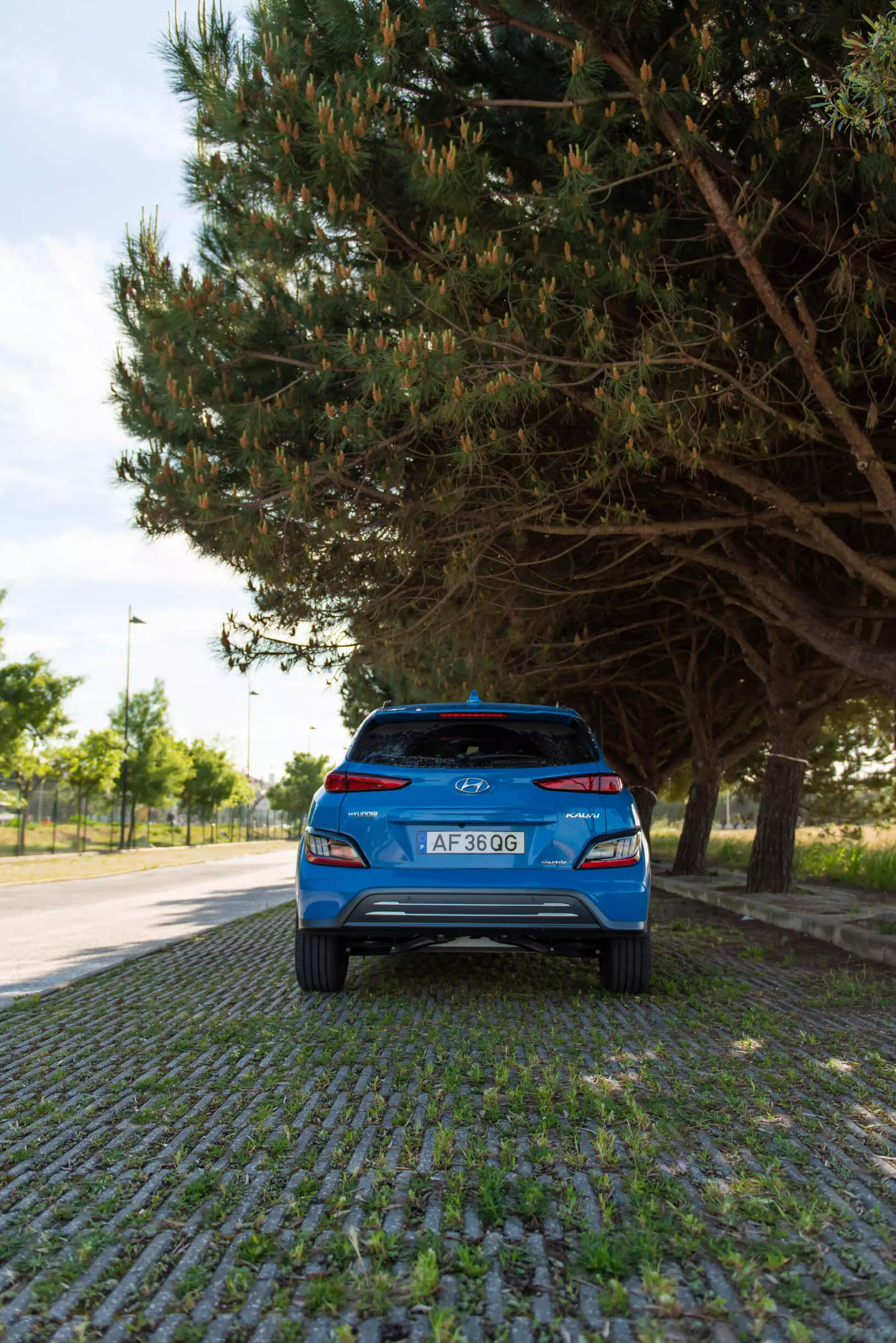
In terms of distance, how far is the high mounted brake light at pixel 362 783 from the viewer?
6172 millimetres

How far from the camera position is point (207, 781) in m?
67.9

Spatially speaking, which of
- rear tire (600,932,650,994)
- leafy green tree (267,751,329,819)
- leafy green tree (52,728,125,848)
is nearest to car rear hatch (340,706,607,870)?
rear tire (600,932,650,994)

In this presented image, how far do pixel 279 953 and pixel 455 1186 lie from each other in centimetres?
655

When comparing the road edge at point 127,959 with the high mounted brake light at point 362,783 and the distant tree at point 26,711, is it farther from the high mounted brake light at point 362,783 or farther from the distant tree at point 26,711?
the distant tree at point 26,711

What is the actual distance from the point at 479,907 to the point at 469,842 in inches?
13.6

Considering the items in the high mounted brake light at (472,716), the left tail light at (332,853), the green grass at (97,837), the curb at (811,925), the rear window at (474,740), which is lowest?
the green grass at (97,837)

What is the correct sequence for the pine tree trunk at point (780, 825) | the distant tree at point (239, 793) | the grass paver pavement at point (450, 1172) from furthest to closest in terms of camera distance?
the distant tree at point (239, 793), the pine tree trunk at point (780, 825), the grass paver pavement at point (450, 1172)

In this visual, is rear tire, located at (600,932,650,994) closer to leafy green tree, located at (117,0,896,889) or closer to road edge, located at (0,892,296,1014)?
road edge, located at (0,892,296,1014)

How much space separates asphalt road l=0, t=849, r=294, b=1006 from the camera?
9016 millimetres

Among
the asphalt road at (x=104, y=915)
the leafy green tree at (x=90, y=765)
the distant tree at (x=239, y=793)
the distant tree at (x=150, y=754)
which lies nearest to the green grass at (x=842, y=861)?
the asphalt road at (x=104, y=915)

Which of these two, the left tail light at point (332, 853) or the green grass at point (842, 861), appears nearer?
the left tail light at point (332, 853)

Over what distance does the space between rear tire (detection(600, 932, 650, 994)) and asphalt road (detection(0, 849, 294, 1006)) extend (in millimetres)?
3728

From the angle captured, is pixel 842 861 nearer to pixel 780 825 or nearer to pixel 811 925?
pixel 780 825

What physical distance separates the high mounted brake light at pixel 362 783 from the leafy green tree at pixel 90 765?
37767 millimetres
